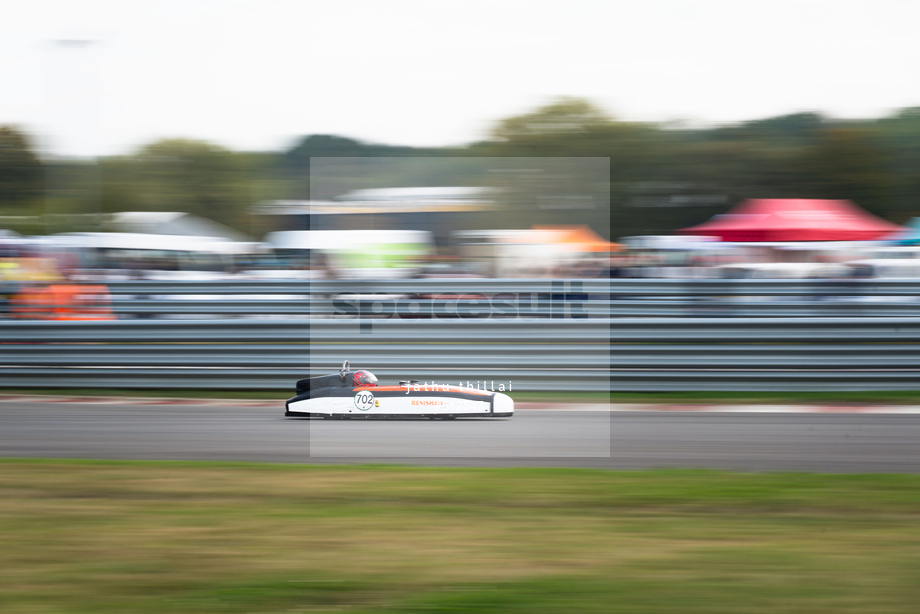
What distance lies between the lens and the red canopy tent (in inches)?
612

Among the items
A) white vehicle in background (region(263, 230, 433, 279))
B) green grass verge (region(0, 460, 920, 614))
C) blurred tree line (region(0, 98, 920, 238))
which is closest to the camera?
green grass verge (region(0, 460, 920, 614))

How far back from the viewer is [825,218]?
16766mm

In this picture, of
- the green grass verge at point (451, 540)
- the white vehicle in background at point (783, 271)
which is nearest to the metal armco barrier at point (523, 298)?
the white vehicle in background at point (783, 271)

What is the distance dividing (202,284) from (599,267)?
13.2 feet

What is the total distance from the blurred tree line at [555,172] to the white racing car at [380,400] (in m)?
3.09

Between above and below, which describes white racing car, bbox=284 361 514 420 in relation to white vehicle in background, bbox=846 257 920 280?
below

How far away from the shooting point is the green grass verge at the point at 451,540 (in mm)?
3039

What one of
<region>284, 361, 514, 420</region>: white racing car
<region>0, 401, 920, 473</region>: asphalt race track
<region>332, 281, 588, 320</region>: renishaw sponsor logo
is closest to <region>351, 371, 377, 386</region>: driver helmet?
<region>284, 361, 514, 420</region>: white racing car

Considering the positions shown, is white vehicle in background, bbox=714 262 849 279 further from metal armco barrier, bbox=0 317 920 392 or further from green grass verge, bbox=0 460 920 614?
green grass verge, bbox=0 460 920 614

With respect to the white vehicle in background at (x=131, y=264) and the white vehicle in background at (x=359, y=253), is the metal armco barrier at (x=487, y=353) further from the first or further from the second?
the white vehicle in background at (x=131, y=264)

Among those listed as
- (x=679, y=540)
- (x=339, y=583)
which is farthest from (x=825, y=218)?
(x=339, y=583)

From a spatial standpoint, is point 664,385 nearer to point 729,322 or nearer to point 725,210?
point 729,322

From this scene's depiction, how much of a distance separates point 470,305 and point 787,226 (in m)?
8.85

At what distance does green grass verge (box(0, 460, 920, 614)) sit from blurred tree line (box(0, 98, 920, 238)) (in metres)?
5.00
